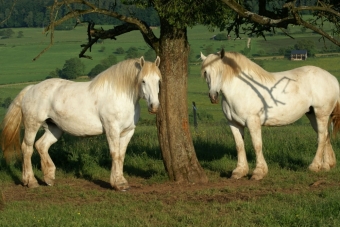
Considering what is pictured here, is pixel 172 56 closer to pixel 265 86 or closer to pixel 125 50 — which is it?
pixel 265 86

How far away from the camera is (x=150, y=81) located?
9953mm

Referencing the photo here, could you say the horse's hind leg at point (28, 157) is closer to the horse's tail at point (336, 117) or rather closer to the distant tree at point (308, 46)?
the horse's tail at point (336, 117)

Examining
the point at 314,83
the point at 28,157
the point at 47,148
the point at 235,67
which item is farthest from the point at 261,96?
the point at 28,157

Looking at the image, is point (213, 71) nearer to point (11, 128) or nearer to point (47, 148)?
point (47, 148)

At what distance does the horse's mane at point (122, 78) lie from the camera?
10375 millimetres

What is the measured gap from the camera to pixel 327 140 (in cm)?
1190

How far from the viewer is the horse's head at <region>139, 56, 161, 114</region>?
989 cm

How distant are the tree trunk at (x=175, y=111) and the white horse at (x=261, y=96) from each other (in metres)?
0.52

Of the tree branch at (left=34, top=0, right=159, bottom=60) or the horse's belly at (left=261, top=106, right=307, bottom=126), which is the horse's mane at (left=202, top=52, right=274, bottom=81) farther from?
the tree branch at (left=34, top=0, right=159, bottom=60)

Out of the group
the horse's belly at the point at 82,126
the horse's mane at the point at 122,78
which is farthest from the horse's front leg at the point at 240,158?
the horse's belly at the point at 82,126

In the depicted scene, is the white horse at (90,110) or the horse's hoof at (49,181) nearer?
the white horse at (90,110)

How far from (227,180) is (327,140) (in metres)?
2.13

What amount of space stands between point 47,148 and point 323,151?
4.80m

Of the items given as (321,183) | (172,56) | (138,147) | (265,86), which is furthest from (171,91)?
(138,147)
